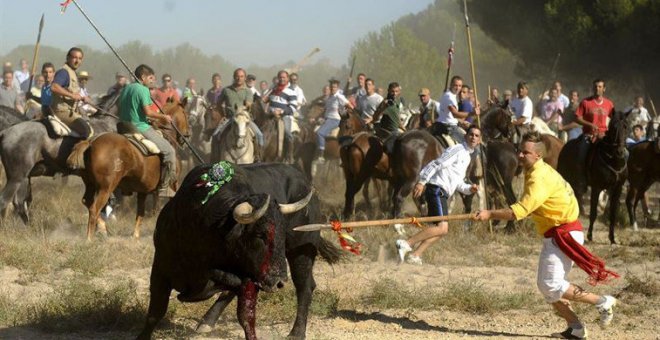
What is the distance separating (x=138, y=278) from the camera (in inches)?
448

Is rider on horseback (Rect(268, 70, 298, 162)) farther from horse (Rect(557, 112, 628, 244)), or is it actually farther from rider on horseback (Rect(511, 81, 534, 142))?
horse (Rect(557, 112, 628, 244))

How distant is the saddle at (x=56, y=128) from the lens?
49.6 feet

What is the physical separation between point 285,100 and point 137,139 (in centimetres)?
877

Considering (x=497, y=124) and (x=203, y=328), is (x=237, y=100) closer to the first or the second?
(x=497, y=124)

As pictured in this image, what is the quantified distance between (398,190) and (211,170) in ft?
30.1

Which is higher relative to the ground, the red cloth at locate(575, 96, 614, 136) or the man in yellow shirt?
the red cloth at locate(575, 96, 614, 136)

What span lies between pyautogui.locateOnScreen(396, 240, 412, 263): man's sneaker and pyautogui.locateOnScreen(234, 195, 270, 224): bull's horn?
5538mm

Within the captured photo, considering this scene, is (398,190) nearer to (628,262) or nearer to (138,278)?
(628,262)

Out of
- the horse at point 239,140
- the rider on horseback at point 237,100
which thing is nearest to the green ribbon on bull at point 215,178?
the horse at point 239,140

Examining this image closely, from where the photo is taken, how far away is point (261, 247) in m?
7.30

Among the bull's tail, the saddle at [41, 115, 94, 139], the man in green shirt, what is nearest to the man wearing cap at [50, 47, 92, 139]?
the saddle at [41, 115, 94, 139]

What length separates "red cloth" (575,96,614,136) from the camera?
17.1 meters

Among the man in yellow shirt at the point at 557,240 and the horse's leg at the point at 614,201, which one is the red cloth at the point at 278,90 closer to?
the horse's leg at the point at 614,201

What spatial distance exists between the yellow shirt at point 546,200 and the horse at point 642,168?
995 cm
